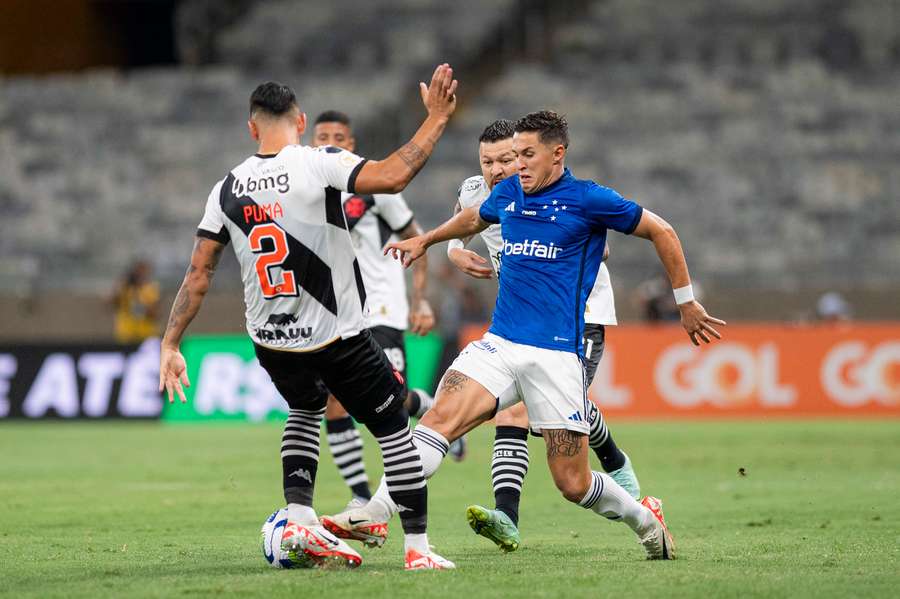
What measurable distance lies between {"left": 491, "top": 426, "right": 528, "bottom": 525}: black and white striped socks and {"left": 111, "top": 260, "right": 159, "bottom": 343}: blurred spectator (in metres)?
17.8

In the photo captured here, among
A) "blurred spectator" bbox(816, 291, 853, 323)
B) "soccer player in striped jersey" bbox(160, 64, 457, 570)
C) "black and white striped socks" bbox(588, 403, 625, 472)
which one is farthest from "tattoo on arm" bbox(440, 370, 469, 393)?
"blurred spectator" bbox(816, 291, 853, 323)

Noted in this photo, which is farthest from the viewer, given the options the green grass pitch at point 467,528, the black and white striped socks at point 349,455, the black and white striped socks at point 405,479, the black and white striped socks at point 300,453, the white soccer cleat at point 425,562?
the black and white striped socks at point 349,455

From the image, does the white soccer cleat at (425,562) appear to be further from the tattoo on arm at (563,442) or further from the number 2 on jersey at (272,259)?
the number 2 on jersey at (272,259)

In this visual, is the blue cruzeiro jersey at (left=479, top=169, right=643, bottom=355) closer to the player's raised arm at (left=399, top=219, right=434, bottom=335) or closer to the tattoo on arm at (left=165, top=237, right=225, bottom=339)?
the tattoo on arm at (left=165, top=237, right=225, bottom=339)

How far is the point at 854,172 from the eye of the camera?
29.5 m

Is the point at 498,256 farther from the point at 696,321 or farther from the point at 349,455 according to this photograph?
the point at 349,455

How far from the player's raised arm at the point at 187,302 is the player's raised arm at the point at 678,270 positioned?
2.24 m

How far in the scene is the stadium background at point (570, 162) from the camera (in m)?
22.6

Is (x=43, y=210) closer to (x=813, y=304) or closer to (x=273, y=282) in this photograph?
(x=813, y=304)

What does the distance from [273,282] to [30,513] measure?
4.30m

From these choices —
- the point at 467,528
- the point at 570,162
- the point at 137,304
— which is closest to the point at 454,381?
the point at 467,528

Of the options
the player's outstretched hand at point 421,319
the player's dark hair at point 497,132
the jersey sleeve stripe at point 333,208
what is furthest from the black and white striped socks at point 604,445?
the jersey sleeve stripe at point 333,208

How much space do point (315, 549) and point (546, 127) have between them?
2563mm

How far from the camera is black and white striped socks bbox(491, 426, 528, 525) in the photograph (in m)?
9.04
